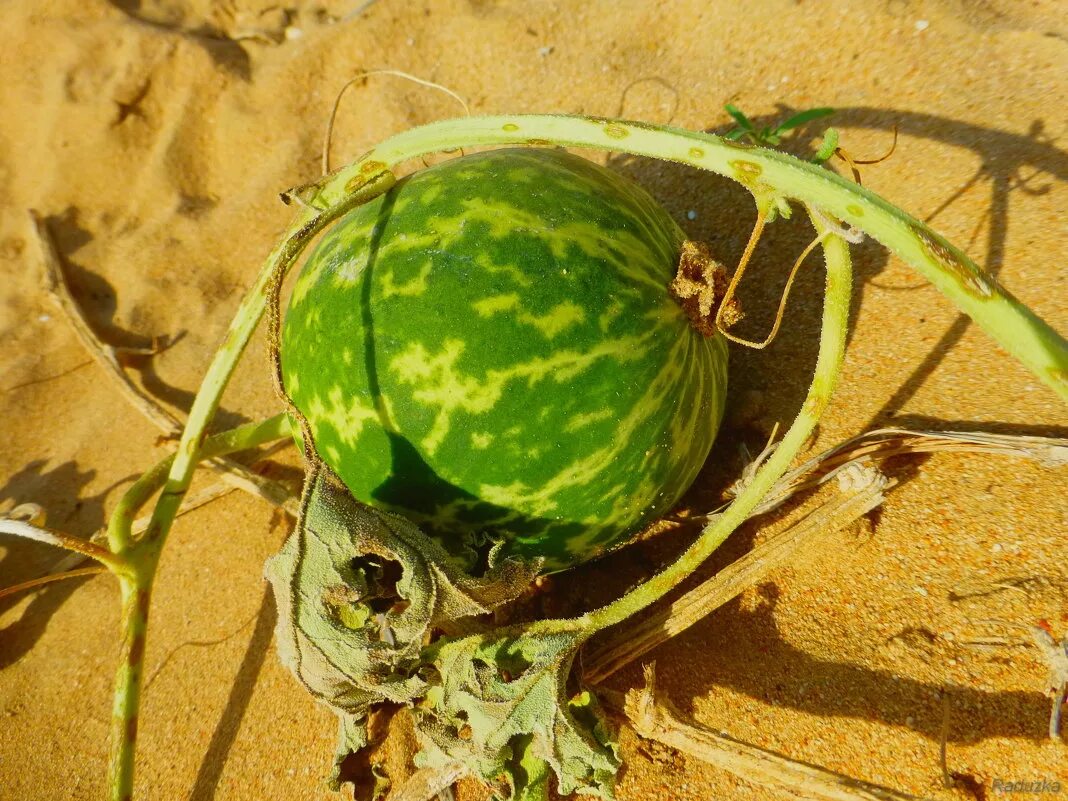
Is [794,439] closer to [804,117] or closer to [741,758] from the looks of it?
[741,758]

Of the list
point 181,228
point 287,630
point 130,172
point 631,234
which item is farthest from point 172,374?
point 631,234

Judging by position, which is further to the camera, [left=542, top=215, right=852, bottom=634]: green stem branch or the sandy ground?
the sandy ground

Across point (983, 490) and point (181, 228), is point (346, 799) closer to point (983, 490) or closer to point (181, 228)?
point (983, 490)

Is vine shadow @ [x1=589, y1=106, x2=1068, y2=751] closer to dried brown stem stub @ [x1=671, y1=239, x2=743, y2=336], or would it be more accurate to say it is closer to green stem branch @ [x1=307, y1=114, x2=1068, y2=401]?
dried brown stem stub @ [x1=671, y1=239, x2=743, y2=336]

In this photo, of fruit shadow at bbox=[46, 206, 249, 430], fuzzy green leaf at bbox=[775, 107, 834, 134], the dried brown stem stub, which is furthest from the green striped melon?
fruit shadow at bbox=[46, 206, 249, 430]

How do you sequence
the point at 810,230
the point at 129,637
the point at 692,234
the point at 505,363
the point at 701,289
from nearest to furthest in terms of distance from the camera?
the point at 505,363, the point at 701,289, the point at 129,637, the point at 810,230, the point at 692,234

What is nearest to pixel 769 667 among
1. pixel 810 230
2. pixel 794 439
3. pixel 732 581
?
pixel 732 581

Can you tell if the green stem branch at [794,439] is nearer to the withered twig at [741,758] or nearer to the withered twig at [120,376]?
the withered twig at [741,758]
